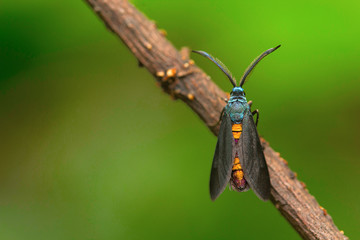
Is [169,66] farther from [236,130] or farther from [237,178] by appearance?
[237,178]

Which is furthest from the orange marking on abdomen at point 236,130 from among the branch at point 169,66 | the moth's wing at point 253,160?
the branch at point 169,66

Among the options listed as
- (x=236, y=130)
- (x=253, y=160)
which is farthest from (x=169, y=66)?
(x=253, y=160)

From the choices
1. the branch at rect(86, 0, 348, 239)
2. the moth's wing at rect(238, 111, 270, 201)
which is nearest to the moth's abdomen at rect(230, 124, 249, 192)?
the moth's wing at rect(238, 111, 270, 201)

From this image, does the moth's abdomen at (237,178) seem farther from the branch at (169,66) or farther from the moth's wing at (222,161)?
the branch at (169,66)

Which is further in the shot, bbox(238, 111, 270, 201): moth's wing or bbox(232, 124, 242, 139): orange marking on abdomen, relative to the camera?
bbox(232, 124, 242, 139): orange marking on abdomen

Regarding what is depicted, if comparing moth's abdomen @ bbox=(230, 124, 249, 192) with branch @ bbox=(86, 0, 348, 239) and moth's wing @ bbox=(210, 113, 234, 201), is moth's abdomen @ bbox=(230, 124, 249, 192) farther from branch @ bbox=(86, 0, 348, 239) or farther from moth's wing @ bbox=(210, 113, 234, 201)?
branch @ bbox=(86, 0, 348, 239)

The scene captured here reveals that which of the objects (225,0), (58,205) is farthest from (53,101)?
(225,0)
